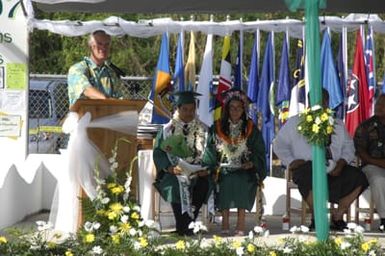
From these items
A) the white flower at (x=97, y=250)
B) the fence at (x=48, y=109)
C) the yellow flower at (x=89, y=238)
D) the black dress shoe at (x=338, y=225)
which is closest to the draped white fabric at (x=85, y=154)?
the yellow flower at (x=89, y=238)

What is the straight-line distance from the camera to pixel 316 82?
6.00 metres

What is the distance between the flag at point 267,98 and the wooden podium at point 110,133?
412cm

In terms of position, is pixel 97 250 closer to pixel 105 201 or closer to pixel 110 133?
pixel 105 201

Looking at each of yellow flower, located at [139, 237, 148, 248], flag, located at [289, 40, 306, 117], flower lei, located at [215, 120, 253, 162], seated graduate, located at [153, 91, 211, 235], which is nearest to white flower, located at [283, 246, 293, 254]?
yellow flower, located at [139, 237, 148, 248]

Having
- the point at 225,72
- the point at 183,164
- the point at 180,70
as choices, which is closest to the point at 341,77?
the point at 225,72

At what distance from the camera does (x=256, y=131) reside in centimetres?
816

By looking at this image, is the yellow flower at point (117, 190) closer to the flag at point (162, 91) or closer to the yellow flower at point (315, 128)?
the yellow flower at point (315, 128)

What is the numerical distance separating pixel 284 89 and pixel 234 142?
3.10 meters

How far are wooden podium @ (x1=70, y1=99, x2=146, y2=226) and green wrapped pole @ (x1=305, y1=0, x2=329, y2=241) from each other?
1.64m

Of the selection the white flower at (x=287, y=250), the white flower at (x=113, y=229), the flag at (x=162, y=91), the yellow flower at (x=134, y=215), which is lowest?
the white flower at (x=287, y=250)

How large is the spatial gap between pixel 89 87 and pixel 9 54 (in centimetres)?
225

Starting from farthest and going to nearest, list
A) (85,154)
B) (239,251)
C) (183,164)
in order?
(183,164)
(85,154)
(239,251)

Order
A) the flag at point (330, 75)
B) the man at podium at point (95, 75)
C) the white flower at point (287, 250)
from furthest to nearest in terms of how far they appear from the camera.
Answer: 1. the flag at point (330, 75)
2. the man at podium at point (95, 75)
3. the white flower at point (287, 250)

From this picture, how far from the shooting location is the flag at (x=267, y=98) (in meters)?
11.0
